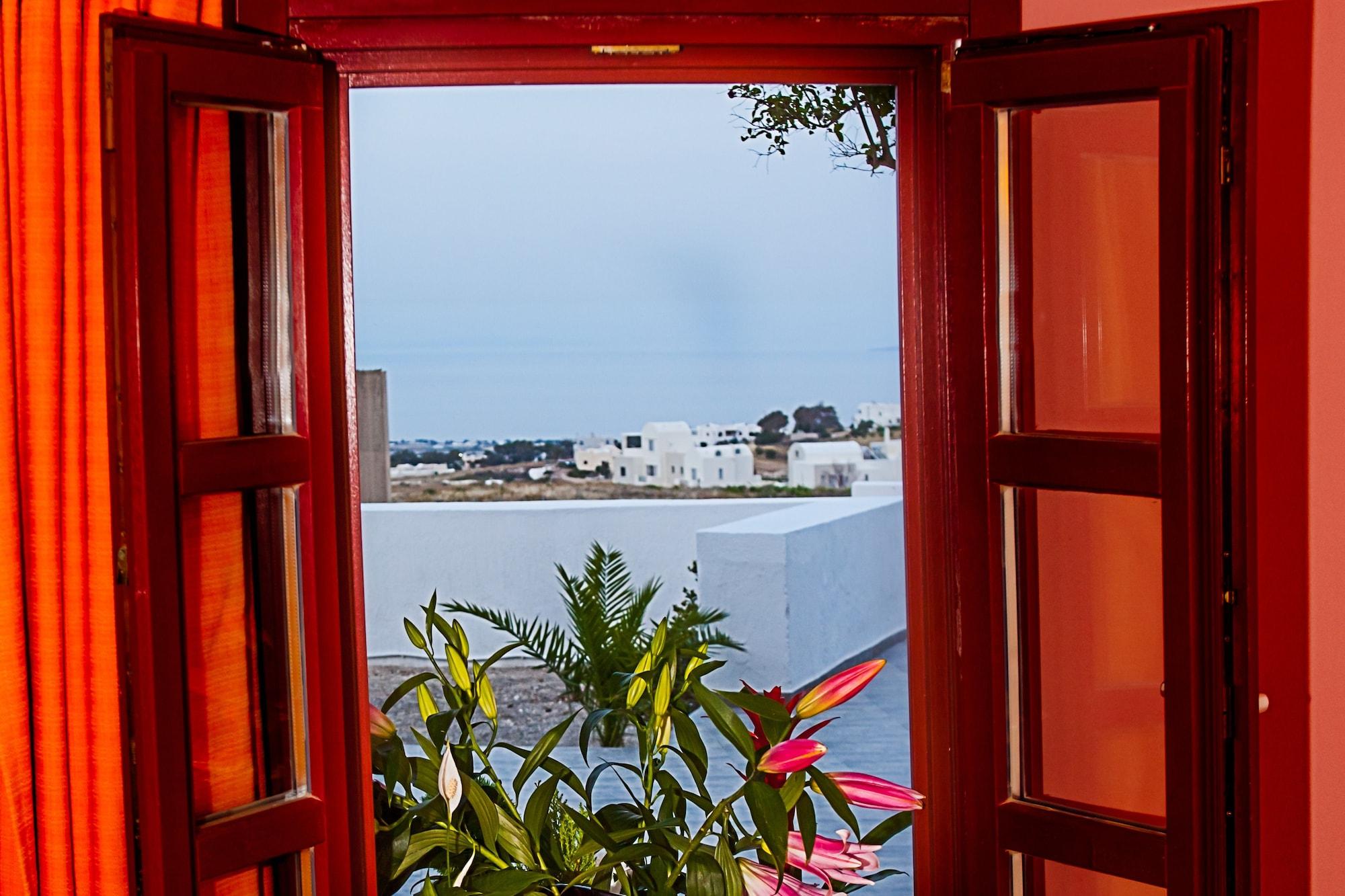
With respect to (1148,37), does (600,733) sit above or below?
below

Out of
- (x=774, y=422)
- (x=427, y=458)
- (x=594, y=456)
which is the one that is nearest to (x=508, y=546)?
(x=594, y=456)

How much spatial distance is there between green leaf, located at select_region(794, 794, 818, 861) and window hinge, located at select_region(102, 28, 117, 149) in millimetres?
986

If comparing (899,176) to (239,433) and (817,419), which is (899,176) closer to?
(239,433)

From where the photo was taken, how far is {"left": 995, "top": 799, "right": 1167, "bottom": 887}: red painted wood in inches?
52.4

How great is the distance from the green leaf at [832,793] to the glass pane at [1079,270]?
1.45 ft

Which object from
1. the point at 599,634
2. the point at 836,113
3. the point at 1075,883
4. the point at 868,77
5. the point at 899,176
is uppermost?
the point at 836,113

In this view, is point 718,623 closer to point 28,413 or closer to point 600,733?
point 600,733

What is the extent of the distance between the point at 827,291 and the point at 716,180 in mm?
684

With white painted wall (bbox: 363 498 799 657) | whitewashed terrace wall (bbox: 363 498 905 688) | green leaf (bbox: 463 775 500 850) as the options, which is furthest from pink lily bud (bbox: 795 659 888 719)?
white painted wall (bbox: 363 498 799 657)

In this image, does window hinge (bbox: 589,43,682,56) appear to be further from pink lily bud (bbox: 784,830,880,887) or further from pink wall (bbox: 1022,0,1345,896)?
pink lily bud (bbox: 784,830,880,887)

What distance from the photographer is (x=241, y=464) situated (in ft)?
4.31

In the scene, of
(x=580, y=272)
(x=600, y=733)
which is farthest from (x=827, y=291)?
(x=600, y=733)

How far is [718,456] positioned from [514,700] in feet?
5.15

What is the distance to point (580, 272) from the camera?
5.52 m
